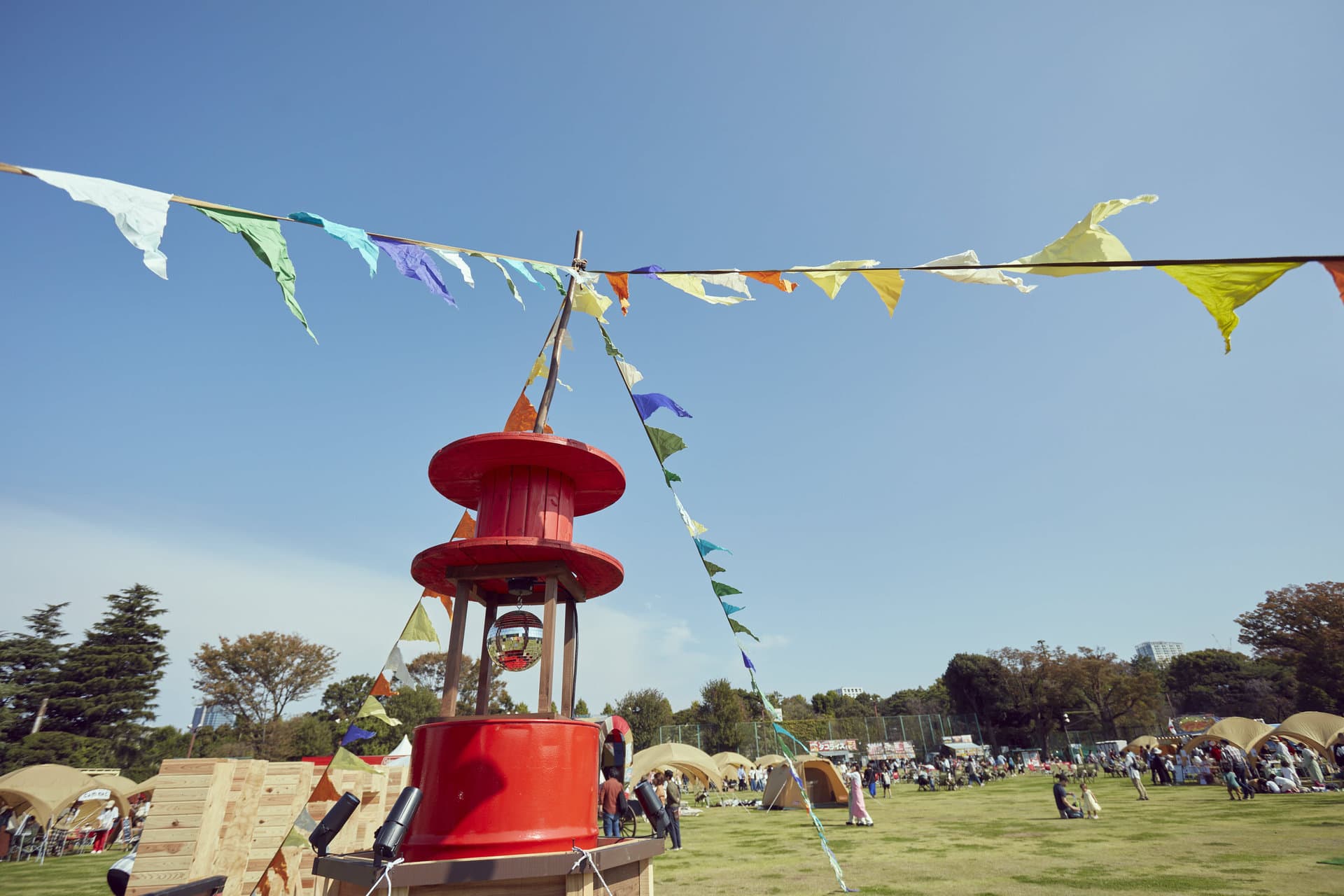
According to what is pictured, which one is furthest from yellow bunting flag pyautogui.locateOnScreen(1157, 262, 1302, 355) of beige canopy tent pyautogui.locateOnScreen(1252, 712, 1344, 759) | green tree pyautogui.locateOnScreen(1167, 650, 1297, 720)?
green tree pyautogui.locateOnScreen(1167, 650, 1297, 720)

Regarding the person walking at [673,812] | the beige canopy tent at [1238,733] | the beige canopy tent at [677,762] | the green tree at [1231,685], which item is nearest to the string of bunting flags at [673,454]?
the person walking at [673,812]

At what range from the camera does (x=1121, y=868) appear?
11086mm

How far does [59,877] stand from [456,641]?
19319 mm

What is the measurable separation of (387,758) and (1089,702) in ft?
229

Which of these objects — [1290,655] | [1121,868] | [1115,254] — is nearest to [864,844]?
[1121,868]

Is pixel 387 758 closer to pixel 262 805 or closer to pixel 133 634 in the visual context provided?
pixel 262 805

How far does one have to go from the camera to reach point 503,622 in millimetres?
5734

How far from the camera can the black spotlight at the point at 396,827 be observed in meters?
3.95

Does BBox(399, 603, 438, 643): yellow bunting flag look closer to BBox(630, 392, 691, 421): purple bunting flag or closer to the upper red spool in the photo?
the upper red spool

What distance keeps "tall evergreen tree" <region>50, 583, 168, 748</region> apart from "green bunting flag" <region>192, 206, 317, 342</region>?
177 feet

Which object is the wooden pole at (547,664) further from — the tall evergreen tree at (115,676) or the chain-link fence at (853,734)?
the tall evergreen tree at (115,676)

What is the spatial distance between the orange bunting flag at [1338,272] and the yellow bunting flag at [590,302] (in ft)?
16.6

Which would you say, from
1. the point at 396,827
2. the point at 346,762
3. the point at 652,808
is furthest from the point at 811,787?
the point at 396,827

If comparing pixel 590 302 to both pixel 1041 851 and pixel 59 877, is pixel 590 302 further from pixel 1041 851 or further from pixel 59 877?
pixel 59 877
